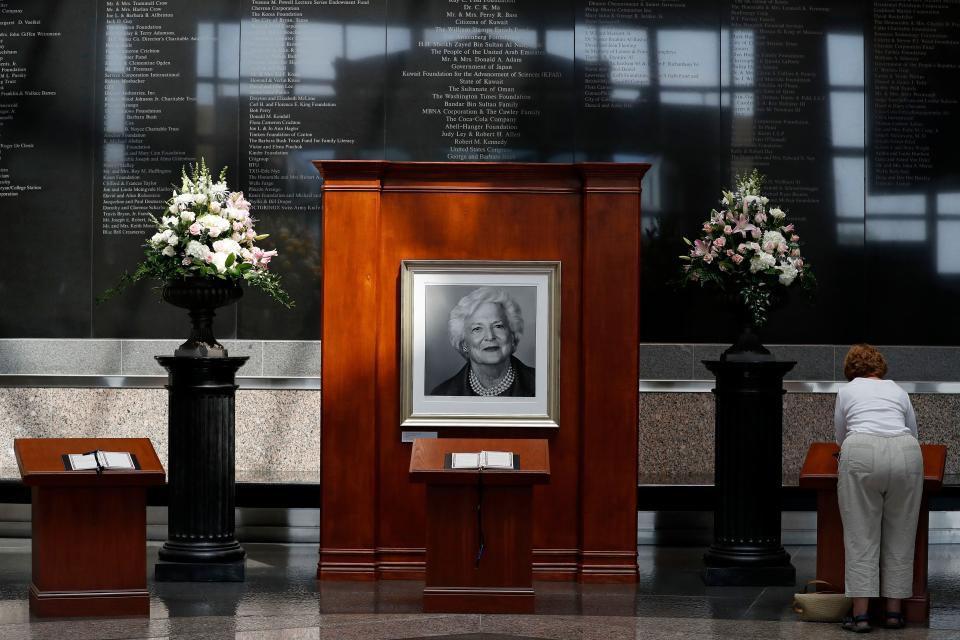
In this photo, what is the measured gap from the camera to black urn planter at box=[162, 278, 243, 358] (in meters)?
6.94

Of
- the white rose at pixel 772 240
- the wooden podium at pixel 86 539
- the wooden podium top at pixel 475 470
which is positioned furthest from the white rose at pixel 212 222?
the white rose at pixel 772 240

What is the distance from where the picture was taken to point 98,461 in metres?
5.92

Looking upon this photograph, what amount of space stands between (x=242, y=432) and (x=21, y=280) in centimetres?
212

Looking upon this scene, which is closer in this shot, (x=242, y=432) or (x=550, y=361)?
(x=550, y=361)

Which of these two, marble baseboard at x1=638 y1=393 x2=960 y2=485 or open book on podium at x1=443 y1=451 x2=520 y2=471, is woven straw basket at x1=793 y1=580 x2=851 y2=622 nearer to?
open book on podium at x1=443 y1=451 x2=520 y2=471

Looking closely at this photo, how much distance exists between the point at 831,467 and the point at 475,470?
188cm

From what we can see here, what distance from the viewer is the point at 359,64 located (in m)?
9.09

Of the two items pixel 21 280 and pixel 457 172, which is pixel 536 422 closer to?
pixel 457 172

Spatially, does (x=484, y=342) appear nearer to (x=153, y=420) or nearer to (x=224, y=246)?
(x=224, y=246)

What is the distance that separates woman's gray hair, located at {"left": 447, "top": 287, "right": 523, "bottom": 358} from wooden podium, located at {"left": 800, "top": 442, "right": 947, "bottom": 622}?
1.83 metres

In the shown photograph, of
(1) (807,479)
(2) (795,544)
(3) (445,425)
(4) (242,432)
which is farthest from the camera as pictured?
(4) (242,432)

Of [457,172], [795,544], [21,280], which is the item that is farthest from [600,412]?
[21,280]

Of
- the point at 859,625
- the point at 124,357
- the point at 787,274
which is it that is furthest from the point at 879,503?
the point at 124,357

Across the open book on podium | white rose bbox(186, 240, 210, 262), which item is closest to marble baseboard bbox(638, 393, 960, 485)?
the open book on podium
